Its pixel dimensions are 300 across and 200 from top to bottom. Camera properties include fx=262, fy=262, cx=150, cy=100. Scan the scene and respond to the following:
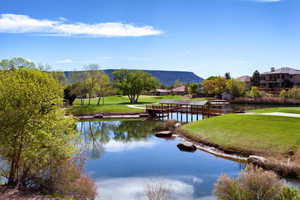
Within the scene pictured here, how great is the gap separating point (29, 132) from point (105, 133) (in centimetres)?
2345

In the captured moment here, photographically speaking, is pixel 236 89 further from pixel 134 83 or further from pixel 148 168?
pixel 148 168

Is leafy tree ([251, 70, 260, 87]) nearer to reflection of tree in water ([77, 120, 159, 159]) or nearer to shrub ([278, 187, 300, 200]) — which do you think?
reflection of tree in water ([77, 120, 159, 159])

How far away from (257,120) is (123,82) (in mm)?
50838

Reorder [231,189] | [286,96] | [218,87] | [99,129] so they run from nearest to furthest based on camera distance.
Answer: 1. [231,189]
2. [99,129]
3. [286,96]
4. [218,87]

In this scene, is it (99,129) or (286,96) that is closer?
(99,129)

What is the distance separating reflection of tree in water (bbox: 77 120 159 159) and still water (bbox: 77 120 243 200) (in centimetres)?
10

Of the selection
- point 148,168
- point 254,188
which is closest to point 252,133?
point 148,168

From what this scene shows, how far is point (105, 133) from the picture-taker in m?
35.8

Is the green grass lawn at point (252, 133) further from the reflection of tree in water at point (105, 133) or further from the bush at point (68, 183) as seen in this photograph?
the bush at point (68, 183)

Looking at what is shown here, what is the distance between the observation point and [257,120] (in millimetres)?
27797

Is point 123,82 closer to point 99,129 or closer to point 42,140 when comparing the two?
point 99,129

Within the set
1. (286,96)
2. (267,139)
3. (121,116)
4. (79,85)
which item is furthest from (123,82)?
(267,139)

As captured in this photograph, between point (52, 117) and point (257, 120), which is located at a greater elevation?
point (52, 117)

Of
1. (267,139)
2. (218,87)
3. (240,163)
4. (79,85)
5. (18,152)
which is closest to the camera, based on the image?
(18,152)
